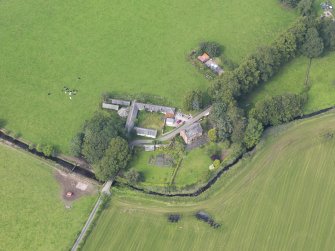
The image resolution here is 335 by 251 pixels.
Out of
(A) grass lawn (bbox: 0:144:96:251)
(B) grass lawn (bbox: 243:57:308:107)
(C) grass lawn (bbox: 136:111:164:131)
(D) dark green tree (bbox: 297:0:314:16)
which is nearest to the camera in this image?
(A) grass lawn (bbox: 0:144:96:251)

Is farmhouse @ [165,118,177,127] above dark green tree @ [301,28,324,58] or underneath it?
underneath

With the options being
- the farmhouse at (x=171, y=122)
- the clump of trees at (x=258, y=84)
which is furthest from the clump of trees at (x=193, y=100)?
the farmhouse at (x=171, y=122)

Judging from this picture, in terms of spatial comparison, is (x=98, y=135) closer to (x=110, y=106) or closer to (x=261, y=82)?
(x=110, y=106)

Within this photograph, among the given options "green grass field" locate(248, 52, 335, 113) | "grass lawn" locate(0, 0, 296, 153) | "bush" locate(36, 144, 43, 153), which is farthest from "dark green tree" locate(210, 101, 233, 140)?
"bush" locate(36, 144, 43, 153)

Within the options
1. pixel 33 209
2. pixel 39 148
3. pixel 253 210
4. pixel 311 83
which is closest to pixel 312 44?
pixel 311 83

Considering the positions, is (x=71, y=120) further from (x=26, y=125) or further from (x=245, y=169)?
(x=245, y=169)

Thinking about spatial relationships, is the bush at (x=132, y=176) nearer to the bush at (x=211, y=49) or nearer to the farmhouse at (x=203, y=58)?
the farmhouse at (x=203, y=58)

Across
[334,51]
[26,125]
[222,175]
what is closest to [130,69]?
[26,125]

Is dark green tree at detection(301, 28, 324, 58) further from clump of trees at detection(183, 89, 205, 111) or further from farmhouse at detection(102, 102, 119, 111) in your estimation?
farmhouse at detection(102, 102, 119, 111)
